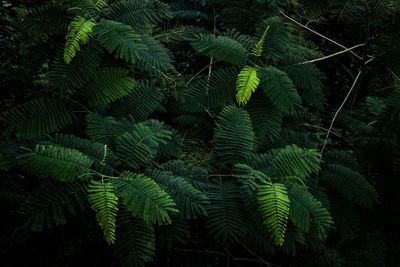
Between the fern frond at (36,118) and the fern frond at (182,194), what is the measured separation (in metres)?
0.54

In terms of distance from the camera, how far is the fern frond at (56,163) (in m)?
0.99

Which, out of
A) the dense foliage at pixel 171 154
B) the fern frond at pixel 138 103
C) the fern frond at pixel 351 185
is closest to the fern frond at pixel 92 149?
the dense foliage at pixel 171 154

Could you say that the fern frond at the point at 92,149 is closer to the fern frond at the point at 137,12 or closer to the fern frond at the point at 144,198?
the fern frond at the point at 144,198

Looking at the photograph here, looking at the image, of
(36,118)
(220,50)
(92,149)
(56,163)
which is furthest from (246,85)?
(36,118)

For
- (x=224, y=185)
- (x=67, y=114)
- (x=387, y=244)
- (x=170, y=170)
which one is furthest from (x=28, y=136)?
(x=387, y=244)

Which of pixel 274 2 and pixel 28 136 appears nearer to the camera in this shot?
pixel 28 136

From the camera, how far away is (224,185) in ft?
4.45

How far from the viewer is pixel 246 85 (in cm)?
142

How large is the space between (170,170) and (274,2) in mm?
1419

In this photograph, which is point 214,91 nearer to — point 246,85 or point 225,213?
point 246,85

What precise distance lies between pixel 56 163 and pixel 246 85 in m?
0.90

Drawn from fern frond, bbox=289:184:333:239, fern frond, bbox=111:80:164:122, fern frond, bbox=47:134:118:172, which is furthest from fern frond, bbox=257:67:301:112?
fern frond, bbox=47:134:118:172

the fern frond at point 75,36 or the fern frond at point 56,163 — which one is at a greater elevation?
the fern frond at point 75,36

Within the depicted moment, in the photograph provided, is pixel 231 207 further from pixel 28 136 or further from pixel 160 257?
pixel 28 136
